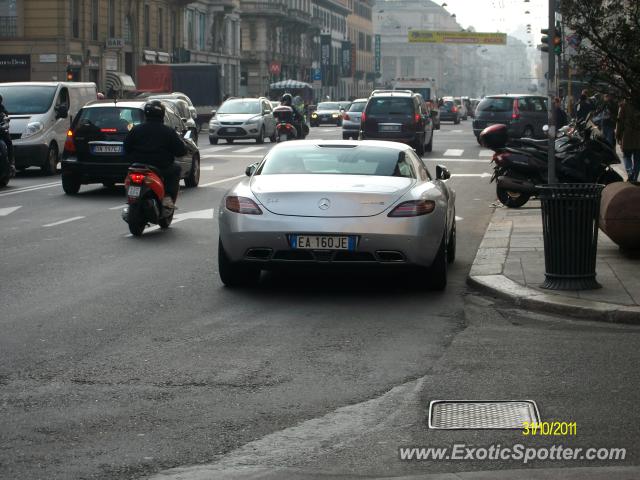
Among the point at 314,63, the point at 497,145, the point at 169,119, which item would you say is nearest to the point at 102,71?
the point at 169,119

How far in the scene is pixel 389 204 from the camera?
10.9 m

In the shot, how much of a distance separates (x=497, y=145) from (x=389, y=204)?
1037 cm

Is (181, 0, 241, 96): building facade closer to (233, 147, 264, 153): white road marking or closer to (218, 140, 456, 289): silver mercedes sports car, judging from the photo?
(233, 147, 264, 153): white road marking

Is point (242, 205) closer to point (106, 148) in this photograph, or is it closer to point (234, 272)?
point (234, 272)

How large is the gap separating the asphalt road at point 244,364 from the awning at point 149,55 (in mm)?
56204

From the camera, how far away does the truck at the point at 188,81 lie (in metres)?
60.1

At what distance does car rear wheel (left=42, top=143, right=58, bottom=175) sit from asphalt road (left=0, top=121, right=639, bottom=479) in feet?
46.9

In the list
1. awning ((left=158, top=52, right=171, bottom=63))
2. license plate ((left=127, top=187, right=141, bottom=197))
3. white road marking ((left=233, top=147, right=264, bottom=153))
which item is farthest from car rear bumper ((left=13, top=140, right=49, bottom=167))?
awning ((left=158, top=52, right=171, bottom=63))

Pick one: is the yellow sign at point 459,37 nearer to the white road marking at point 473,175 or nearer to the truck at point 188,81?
the truck at point 188,81

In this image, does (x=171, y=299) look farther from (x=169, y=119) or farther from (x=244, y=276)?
(x=169, y=119)

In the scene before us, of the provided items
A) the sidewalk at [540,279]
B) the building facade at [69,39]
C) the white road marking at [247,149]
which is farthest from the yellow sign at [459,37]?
the sidewalk at [540,279]

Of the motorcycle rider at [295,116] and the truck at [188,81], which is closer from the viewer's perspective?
the motorcycle rider at [295,116]

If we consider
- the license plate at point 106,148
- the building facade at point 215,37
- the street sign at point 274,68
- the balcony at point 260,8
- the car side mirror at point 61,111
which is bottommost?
the license plate at point 106,148

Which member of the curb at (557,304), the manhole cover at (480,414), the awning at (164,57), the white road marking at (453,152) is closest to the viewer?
the manhole cover at (480,414)
